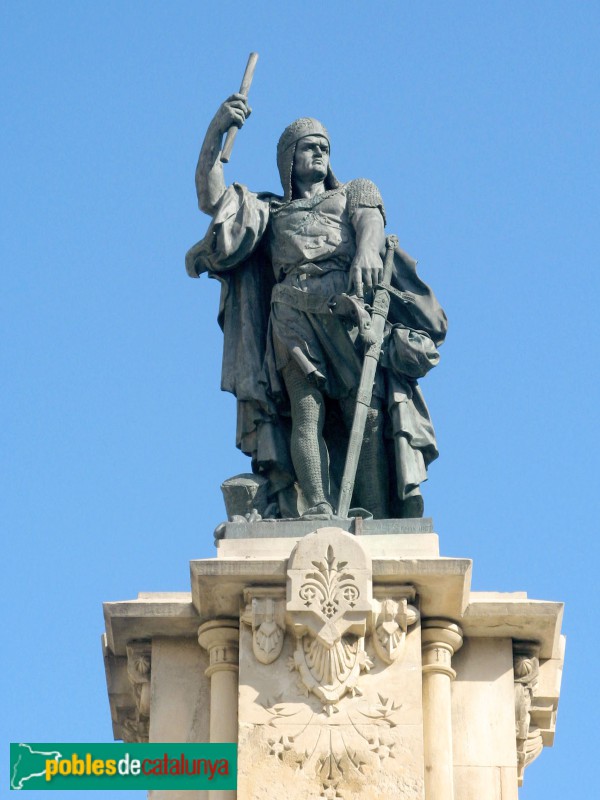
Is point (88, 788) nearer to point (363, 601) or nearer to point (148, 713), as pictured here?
point (148, 713)

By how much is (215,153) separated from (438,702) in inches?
204

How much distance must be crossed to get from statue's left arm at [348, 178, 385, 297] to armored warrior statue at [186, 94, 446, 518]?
0.01m

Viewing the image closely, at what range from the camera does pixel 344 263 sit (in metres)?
16.5

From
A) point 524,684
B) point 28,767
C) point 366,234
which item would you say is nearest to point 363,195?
point 366,234

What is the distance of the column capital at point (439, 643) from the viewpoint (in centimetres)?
1477

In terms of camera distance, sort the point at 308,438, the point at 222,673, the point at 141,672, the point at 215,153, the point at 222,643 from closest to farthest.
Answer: the point at 222,673, the point at 222,643, the point at 141,672, the point at 308,438, the point at 215,153

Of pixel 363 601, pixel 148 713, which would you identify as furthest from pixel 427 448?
pixel 148 713

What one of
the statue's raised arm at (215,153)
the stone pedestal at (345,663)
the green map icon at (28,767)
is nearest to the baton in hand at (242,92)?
the statue's raised arm at (215,153)

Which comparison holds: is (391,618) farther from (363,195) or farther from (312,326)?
(363,195)

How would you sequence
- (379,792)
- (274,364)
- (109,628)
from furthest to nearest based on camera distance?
(274,364), (109,628), (379,792)

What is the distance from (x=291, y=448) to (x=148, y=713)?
2449mm

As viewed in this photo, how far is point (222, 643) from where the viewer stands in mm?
14922

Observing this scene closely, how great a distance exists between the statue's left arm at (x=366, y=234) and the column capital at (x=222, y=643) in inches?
119

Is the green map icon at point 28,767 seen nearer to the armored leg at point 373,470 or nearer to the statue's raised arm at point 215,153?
the armored leg at point 373,470
